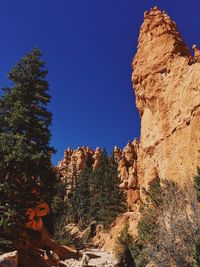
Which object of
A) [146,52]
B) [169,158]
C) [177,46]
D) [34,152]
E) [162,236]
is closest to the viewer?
[162,236]

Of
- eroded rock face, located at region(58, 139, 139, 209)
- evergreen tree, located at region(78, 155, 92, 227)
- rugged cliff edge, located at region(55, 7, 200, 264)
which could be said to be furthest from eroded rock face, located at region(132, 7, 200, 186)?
evergreen tree, located at region(78, 155, 92, 227)

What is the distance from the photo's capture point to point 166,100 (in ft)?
101

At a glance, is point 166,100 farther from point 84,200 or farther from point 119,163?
point 119,163

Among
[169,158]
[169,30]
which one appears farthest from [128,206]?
[169,30]

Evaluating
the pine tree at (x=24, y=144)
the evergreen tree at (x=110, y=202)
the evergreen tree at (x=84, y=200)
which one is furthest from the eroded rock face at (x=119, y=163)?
the pine tree at (x=24, y=144)

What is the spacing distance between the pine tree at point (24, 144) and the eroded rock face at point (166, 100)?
1226 centimetres

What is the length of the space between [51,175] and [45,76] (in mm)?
6864

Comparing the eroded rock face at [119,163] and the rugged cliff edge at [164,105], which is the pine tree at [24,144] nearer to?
the rugged cliff edge at [164,105]

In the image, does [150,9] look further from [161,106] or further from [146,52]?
[161,106]

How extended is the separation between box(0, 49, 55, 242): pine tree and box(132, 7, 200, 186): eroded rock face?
40.2 feet

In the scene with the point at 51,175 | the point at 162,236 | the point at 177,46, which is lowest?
the point at 162,236

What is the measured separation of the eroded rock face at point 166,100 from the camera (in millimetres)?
26109

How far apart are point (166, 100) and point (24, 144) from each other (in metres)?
20.0

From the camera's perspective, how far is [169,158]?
2809 cm
